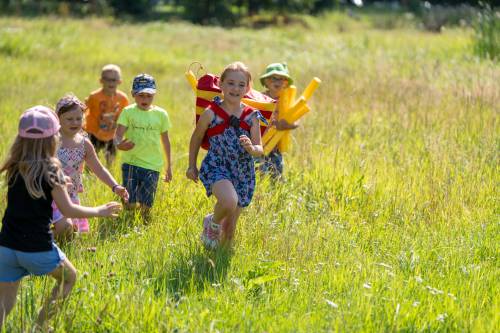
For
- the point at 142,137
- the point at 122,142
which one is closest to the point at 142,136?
the point at 142,137

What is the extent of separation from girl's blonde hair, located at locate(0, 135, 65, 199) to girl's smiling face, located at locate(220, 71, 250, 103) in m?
1.65

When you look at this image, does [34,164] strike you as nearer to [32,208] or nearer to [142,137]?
[32,208]

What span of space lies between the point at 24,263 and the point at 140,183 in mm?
2571

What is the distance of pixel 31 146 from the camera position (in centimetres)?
380

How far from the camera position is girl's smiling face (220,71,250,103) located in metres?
5.17

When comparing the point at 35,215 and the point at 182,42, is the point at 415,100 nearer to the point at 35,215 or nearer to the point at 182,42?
the point at 35,215

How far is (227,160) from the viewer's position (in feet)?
17.4

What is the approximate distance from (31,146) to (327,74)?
9.77 metres

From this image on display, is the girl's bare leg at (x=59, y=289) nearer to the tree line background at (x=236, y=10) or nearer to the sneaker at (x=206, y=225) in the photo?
the sneaker at (x=206, y=225)

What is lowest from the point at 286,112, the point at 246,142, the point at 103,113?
the point at 103,113

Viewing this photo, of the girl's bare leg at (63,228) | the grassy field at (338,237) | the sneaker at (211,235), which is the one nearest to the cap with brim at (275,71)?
the grassy field at (338,237)

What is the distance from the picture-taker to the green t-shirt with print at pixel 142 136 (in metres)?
6.27

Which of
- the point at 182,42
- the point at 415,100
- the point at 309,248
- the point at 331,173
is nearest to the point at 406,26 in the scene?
the point at 182,42

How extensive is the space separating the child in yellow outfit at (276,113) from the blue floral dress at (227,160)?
151 centimetres
